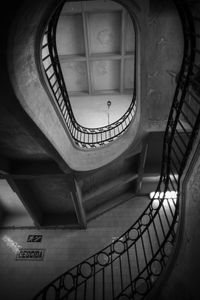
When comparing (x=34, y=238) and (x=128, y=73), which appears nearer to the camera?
(x=34, y=238)

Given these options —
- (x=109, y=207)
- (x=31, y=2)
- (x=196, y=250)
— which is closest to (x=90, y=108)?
(x=109, y=207)

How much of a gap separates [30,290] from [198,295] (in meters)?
5.81

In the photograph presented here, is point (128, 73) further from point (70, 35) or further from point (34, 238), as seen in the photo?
point (34, 238)

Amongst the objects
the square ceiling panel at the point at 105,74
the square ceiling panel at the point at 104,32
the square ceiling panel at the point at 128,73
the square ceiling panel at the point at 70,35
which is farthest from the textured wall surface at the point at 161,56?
the square ceiling panel at the point at 105,74

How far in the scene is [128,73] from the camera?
10656 millimetres

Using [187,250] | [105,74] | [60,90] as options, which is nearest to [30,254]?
[60,90]

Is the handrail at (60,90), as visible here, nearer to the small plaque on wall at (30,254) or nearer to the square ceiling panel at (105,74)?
the square ceiling panel at (105,74)

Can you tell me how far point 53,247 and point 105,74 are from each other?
25.4 ft

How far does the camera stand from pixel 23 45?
10.4 feet

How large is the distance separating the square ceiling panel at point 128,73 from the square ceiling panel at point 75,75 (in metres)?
1.88

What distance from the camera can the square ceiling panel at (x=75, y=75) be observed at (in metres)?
10.3

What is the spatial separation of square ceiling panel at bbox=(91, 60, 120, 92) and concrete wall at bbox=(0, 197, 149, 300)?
5752mm

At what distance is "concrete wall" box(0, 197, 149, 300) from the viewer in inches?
268

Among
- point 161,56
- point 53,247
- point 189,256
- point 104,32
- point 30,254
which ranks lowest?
point 189,256
